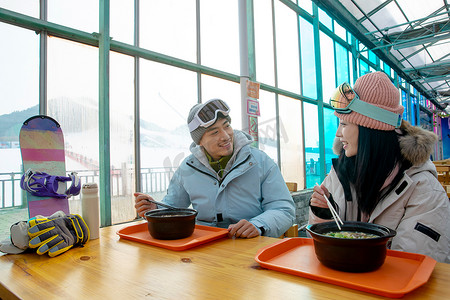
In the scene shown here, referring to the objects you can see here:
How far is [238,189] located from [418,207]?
829 mm

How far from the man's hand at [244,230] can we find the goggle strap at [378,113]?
679 mm

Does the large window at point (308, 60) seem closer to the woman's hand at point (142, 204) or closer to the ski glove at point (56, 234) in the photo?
the woman's hand at point (142, 204)

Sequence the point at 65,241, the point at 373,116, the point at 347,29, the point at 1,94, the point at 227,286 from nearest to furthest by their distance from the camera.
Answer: the point at 227,286 → the point at 65,241 → the point at 373,116 → the point at 1,94 → the point at 347,29

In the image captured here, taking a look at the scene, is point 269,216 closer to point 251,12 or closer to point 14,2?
point 14,2

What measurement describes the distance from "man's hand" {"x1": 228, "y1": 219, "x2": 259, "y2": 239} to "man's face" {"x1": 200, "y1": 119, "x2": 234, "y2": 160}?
59 cm

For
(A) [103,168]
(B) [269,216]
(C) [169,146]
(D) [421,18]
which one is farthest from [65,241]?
(D) [421,18]

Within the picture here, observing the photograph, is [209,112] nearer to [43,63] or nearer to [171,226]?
[171,226]

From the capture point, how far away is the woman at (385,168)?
1.12 metres

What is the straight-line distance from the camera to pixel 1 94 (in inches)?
88.4

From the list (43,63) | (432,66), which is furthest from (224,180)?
(432,66)

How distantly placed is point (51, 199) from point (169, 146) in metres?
1.98

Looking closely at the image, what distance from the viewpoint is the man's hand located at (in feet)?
3.98

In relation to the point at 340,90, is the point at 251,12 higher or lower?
higher

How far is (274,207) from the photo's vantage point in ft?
5.14
